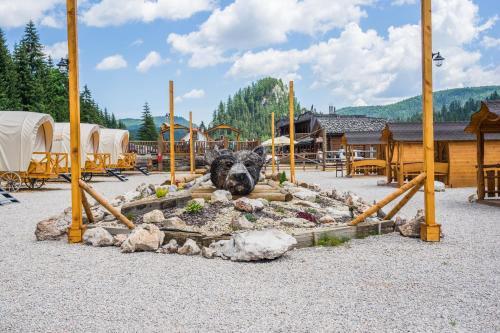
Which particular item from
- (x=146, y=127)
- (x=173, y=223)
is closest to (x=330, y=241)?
(x=173, y=223)

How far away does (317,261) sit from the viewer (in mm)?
4902

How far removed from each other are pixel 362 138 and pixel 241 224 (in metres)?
18.3

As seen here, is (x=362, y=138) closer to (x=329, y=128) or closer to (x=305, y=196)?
(x=305, y=196)

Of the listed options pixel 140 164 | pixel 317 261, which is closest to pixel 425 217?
pixel 317 261

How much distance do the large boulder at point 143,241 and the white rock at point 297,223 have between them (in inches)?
73.0

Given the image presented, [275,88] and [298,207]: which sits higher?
[275,88]

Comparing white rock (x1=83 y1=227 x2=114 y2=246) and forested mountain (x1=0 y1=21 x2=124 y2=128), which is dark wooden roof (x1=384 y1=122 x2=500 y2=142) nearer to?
white rock (x1=83 y1=227 x2=114 y2=246)

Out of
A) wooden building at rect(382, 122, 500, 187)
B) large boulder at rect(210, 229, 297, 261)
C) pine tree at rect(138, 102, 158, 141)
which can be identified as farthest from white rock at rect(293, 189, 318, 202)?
pine tree at rect(138, 102, 158, 141)

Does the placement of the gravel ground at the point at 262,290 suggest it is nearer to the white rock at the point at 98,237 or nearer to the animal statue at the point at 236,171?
the white rock at the point at 98,237

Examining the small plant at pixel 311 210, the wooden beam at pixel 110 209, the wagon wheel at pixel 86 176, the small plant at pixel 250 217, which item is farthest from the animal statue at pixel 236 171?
the wagon wheel at pixel 86 176

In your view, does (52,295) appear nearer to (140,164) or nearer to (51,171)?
(51,171)

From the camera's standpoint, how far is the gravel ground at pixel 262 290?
3166 millimetres

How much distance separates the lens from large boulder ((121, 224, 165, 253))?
5.49 m

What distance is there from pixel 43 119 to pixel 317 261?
14124 mm
